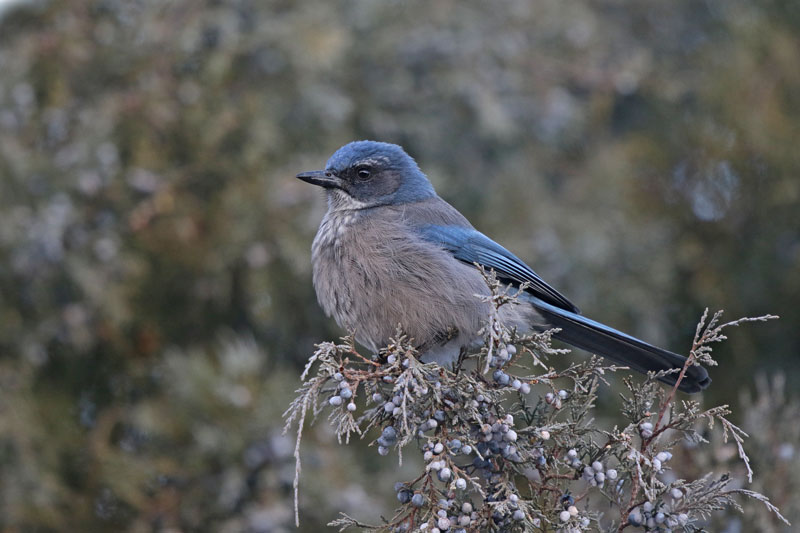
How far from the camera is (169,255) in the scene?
5.14 meters

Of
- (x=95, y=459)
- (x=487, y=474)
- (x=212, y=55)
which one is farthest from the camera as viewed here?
(x=212, y=55)

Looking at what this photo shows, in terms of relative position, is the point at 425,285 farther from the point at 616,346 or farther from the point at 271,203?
the point at 271,203

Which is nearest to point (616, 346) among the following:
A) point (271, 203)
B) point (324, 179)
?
point (324, 179)

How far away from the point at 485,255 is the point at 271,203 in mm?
1686

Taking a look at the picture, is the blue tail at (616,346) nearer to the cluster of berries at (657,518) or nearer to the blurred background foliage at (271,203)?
the blurred background foliage at (271,203)

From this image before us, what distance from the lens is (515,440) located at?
2508 millimetres

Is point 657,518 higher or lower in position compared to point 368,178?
lower

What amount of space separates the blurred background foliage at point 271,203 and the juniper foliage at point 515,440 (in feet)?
4.46

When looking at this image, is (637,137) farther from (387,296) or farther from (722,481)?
(722,481)

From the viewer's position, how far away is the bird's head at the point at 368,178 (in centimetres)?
430

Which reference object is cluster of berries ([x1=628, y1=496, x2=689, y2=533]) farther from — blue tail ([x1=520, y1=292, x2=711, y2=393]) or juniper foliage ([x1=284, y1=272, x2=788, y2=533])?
blue tail ([x1=520, y1=292, x2=711, y2=393])

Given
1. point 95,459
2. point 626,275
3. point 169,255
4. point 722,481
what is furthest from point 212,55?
point 722,481

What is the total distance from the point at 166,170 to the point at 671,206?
3490 millimetres

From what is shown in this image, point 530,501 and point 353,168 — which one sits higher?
point 353,168
